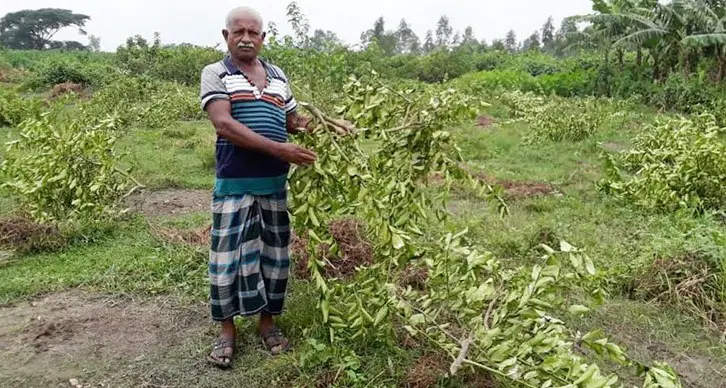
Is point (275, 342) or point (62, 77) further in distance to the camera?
point (62, 77)

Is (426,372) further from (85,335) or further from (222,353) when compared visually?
(85,335)

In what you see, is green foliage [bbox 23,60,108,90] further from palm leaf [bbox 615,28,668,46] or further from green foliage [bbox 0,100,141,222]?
green foliage [bbox 0,100,141,222]

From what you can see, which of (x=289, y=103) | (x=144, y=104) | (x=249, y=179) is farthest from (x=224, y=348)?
(x=144, y=104)

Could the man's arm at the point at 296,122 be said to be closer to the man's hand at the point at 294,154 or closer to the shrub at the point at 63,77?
the man's hand at the point at 294,154

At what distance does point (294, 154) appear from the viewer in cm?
268

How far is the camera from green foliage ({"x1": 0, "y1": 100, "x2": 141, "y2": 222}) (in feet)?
15.2

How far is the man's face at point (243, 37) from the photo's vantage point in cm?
274

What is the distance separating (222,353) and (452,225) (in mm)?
1202

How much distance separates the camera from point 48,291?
3.93 metres

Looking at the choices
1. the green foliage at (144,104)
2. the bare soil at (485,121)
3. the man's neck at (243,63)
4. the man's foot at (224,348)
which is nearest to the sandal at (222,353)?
the man's foot at (224,348)

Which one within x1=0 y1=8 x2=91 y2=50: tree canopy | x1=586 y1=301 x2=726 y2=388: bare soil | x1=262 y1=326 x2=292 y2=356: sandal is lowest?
x1=586 y1=301 x2=726 y2=388: bare soil

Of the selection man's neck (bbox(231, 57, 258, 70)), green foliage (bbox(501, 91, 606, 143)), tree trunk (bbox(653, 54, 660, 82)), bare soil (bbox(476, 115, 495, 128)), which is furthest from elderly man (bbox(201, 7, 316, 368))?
tree trunk (bbox(653, 54, 660, 82))

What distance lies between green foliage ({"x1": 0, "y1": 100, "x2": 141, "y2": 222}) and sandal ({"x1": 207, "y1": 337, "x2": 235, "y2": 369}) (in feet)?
6.97

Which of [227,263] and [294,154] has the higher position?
[294,154]
